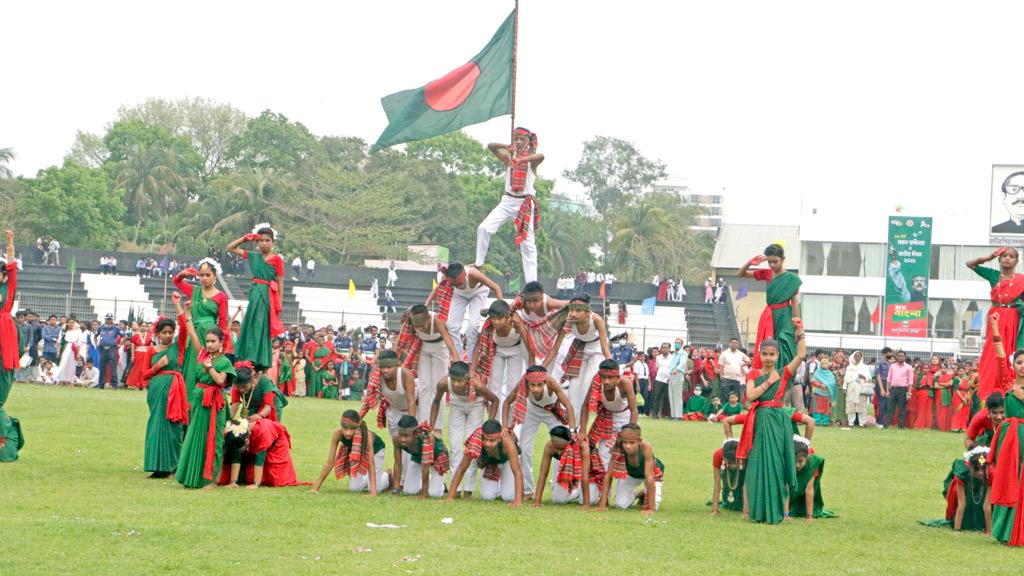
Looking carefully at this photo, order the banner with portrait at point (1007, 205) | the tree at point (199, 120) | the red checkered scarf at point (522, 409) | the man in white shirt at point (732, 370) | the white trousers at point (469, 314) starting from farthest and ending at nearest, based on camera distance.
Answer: the tree at point (199, 120) < the banner with portrait at point (1007, 205) < the man in white shirt at point (732, 370) < the white trousers at point (469, 314) < the red checkered scarf at point (522, 409)

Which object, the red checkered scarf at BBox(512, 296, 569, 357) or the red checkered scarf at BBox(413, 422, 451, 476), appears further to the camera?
the red checkered scarf at BBox(512, 296, 569, 357)

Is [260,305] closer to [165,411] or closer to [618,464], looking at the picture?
[165,411]

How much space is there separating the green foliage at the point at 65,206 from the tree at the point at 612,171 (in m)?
45.3

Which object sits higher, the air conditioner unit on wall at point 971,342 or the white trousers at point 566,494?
the air conditioner unit on wall at point 971,342

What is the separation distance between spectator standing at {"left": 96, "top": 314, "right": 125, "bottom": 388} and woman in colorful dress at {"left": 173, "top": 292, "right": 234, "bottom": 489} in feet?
60.9

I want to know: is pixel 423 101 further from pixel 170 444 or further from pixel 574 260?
pixel 574 260

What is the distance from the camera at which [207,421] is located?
13180 mm

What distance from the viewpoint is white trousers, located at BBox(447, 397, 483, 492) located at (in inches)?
525

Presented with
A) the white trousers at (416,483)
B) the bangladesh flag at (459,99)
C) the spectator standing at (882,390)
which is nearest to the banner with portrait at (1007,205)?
the spectator standing at (882,390)

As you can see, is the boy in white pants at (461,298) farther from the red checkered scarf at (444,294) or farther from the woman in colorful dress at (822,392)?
the woman in colorful dress at (822,392)

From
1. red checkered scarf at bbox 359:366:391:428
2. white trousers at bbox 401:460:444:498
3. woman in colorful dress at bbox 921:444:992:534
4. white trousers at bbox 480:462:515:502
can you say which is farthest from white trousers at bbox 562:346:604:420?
woman in colorful dress at bbox 921:444:992:534

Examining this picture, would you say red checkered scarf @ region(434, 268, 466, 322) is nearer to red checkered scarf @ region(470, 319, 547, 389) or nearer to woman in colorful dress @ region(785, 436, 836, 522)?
red checkered scarf @ region(470, 319, 547, 389)

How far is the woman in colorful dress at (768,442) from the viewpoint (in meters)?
11.7

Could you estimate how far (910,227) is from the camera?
39.3m
